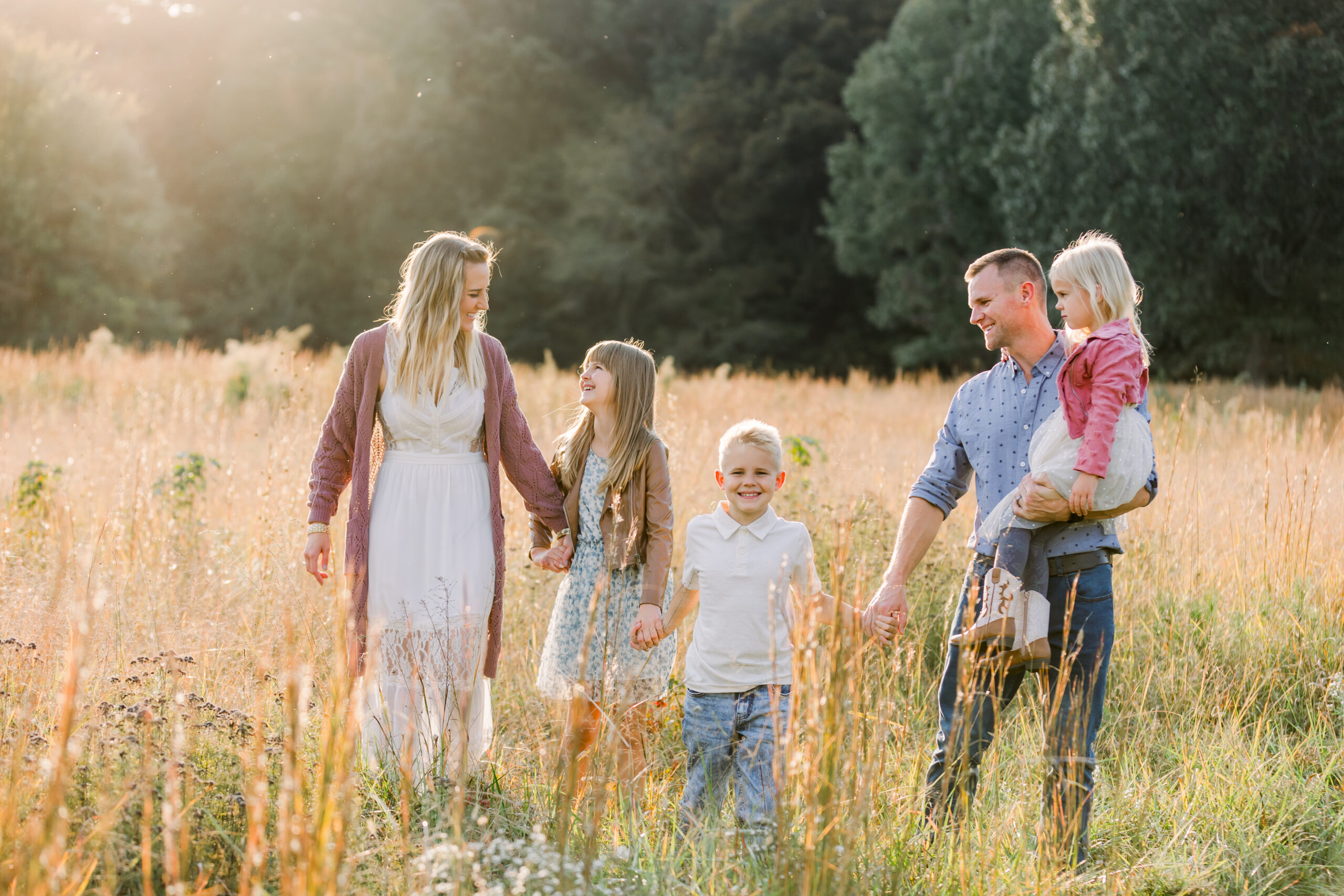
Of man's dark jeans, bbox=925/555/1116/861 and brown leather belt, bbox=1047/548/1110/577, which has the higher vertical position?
brown leather belt, bbox=1047/548/1110/577

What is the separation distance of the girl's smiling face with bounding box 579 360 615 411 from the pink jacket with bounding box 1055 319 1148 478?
1277mm

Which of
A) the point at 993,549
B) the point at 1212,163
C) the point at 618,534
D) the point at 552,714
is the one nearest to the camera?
the point at 993,549

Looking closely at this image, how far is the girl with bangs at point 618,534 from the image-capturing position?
3.01 metres

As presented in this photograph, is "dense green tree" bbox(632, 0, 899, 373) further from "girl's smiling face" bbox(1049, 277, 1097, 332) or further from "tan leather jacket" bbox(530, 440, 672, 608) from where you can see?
"girl's smiling face" bbox(1049, 277, 1097, 332)

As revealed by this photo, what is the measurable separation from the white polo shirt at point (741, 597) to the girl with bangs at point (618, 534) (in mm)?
252

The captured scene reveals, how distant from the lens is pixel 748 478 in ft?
8.98

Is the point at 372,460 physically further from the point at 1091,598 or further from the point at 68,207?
the point at 68,207

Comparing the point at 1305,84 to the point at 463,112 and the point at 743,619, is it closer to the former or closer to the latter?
the point at 743,619

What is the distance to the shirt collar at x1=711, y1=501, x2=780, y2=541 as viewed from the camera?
272 centimetres

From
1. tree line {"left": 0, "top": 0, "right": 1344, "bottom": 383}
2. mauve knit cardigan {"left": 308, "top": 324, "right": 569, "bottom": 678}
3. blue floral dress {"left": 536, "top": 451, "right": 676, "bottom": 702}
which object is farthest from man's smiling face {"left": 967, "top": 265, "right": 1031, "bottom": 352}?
tree line {"left": 0, "top": 0, "right": 1344, "bottom": 383}

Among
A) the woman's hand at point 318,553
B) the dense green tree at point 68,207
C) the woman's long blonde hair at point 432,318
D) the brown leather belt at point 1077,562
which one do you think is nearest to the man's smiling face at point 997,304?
the brown leather belt at point 1077,562

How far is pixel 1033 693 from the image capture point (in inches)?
141

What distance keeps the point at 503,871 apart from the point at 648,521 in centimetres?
115

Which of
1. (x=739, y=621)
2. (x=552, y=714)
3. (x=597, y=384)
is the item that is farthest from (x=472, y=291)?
(x=552, y=714)
